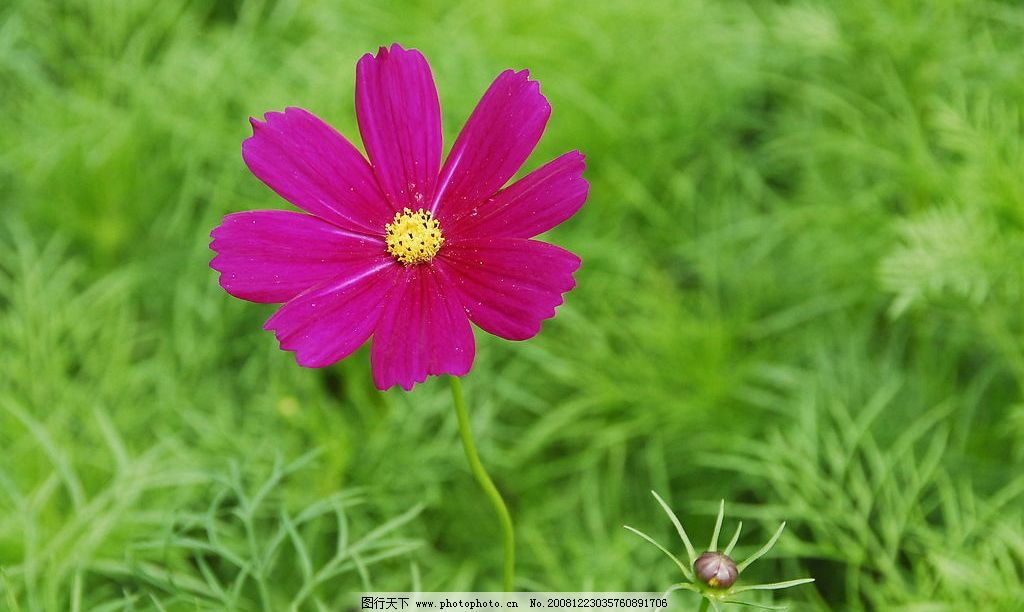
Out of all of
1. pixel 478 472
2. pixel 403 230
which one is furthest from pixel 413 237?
pixel 478 472

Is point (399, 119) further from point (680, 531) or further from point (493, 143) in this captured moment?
point (680, 531)

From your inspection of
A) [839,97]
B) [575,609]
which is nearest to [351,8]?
[839,97]

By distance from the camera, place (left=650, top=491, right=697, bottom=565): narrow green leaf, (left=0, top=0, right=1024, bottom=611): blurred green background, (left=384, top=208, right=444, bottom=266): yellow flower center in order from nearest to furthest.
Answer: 1. (left=650, top=491, right=697, bottom=565): narrow green leaf
2. (left=384, top=208, right=444, bottom=266): yellow flower center
3. (left=0, top=0, right=1024, bottom=611): blurred green background

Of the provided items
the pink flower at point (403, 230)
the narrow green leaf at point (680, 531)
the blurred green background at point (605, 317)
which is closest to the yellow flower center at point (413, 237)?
the pink flower at point (403, 230)

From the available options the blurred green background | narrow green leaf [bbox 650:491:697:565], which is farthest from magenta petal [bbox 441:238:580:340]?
the blurred green background

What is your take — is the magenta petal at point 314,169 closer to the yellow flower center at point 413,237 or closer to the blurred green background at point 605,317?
the yellow flower center at point 413,237

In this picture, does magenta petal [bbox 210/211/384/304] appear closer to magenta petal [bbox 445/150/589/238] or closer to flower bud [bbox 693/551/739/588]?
magenta petal [bbox 445/150/589/238]

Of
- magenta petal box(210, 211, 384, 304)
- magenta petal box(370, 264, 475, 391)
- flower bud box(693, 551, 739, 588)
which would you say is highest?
magenta petal box(210, 211, 384, 304)
